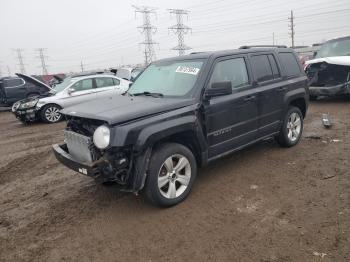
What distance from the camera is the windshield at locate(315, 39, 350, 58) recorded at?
434 inches

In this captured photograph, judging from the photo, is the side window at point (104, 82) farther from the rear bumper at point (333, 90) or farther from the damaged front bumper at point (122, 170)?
the damaged front bumper at point (122, 170)

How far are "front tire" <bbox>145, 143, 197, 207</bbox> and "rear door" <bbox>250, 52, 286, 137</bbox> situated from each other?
5.56ft

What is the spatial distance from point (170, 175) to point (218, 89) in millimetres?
1289

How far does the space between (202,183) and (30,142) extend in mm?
5845

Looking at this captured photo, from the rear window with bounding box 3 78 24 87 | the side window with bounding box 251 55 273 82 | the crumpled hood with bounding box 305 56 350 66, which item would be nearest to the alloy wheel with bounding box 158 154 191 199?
the side window with bounding box 251 55 273 82

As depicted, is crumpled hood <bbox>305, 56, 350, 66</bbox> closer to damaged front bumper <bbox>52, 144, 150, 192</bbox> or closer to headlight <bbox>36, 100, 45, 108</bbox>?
damaged front bumper <bbox>52, 144, 150, 192</bbox>

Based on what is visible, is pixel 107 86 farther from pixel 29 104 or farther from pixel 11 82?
pixel 11 82

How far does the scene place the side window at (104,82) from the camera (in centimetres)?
1231

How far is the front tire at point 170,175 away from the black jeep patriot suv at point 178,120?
0.01m

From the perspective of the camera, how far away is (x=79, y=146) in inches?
165

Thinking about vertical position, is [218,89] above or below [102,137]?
above

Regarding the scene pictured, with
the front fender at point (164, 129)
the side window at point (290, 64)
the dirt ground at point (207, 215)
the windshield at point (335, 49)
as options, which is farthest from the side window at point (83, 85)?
the front fender at point (164, 129)

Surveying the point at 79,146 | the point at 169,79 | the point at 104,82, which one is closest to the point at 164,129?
the point at 79,146

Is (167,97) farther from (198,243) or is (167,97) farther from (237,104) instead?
(198,243)
